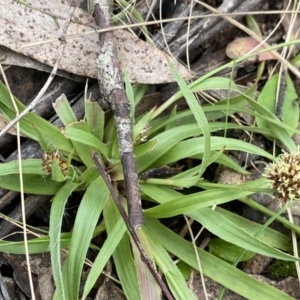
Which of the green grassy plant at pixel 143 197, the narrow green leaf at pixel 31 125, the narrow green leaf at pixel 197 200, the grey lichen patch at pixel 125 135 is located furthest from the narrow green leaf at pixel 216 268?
the narrow green leaf at pixel 31 125

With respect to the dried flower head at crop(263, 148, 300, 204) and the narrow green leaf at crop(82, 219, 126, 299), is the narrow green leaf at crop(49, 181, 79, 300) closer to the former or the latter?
the narrow green leaf at crop(82, 219, 126, 299)

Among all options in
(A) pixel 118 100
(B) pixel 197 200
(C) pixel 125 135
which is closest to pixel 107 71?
(A) pixel 118 100

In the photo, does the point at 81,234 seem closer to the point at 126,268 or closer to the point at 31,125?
the point at 126,268

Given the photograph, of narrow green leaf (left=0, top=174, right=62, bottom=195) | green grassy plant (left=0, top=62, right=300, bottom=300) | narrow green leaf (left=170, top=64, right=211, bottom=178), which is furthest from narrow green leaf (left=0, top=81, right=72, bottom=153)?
narrow green leaf (left=170, top=64, right=211, bottom=178)

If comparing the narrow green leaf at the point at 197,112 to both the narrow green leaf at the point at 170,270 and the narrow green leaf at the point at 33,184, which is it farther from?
the narrow green leaf at the point at 33,184

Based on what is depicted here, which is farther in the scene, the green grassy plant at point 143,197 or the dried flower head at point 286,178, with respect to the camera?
the green grassy plant at point 143,197

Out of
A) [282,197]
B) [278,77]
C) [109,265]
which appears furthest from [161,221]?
[278,77]
